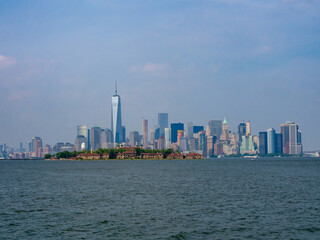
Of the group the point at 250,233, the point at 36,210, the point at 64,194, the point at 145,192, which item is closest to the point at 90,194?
the point at 64,194

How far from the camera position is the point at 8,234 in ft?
134

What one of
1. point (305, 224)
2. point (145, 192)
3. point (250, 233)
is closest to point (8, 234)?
point (250, 233)

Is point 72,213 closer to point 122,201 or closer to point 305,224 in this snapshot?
point 122,201

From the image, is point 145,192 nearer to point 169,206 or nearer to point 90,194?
point 90,194

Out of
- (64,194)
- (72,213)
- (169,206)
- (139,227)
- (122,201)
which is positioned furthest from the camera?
(64,194)

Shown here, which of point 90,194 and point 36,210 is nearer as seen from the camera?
point 36,210

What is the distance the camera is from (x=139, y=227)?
43.8 meters

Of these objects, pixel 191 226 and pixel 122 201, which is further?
pixel 122 201

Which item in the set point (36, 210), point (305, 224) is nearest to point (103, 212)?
point (36, 210)

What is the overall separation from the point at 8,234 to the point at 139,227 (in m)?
12.8

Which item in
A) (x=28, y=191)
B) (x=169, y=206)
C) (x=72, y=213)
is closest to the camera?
(x=72, y=213)

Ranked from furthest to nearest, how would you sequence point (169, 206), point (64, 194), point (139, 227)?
point (64, 194) < point (169, 206) < point (139, 227)

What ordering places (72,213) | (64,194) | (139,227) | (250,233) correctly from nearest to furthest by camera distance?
1. (250,233)
2. (139,227)
3. (72,213)
4. (64,194)

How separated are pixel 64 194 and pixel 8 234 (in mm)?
33090
